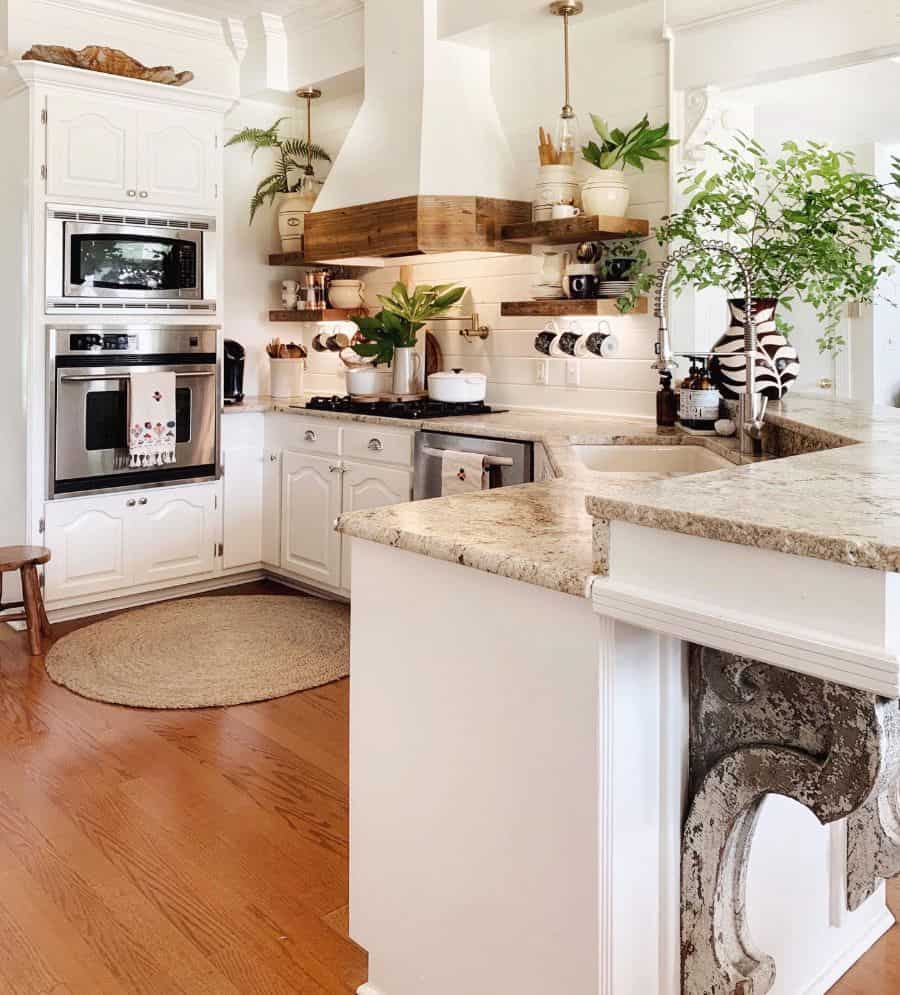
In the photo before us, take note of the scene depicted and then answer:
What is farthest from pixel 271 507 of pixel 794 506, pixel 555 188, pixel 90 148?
pixel 794 506

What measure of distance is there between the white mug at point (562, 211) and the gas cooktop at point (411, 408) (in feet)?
2.96

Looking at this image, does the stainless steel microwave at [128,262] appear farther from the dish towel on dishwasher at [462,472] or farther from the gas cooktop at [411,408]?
the dish towel on dishwasher at [462,472]

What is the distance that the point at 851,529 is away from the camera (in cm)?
109

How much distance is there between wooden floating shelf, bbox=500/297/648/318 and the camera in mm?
3854

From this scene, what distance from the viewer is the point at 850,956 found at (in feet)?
→ 6.42

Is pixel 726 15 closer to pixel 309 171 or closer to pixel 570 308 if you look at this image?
pixel 570 308

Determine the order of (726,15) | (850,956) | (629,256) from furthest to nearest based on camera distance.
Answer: (629,256) → (726,15) → (850,956)

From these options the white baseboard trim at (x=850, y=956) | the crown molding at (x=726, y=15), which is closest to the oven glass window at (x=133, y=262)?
the crown molding at (x=726, y=15)

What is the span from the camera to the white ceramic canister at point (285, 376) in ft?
17.6

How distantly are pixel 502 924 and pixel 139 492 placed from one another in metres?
3.38

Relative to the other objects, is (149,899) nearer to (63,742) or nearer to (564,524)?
(63,742)

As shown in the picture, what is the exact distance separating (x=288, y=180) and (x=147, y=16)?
105 centimetres

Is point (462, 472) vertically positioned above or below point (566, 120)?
below

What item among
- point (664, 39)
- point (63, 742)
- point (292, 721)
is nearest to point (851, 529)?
point (292, 721)
